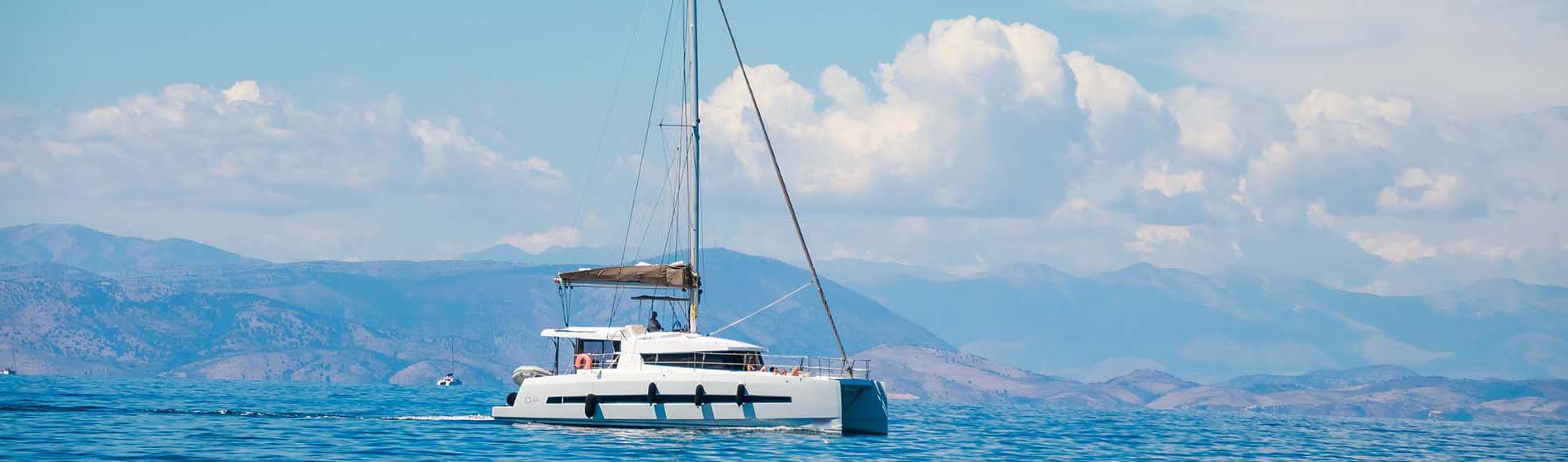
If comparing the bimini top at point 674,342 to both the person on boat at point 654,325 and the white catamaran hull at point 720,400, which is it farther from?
the white catamaran hull at point 720,400

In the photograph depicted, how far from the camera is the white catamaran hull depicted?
227 ft

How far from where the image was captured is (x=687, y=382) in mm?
70125

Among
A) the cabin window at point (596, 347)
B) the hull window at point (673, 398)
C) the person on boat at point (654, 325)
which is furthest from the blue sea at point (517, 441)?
the person on boat at point (654, 325)

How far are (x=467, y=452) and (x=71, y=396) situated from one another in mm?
77709

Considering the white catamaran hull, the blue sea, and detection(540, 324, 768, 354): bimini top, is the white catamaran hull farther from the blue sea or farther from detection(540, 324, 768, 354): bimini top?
detection(540, 324, 768, 354): bimini top

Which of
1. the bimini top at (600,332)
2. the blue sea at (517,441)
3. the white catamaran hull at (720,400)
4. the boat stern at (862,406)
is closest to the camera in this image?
the blue sea at (517,441)

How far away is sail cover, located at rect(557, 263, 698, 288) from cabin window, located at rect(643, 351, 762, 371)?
433cm

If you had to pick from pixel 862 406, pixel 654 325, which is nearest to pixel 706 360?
pixel 654 325

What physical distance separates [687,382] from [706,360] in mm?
1818

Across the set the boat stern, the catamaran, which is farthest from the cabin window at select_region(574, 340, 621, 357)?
the boat stern

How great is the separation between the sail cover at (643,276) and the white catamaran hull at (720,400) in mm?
4738

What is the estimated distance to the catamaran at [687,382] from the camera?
6919 cm

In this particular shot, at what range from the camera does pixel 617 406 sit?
7188cm

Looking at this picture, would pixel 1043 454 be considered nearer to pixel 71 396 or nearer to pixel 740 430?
pixel 740 430
